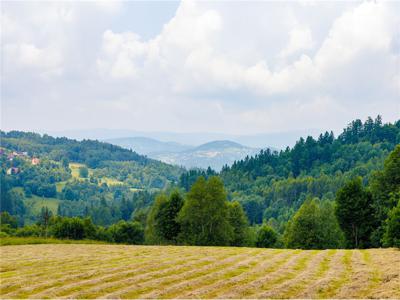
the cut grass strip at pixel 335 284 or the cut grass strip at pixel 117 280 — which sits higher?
the cut grass strip at pixel 335 284

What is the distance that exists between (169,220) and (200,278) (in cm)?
6011

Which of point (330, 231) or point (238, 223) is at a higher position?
point (238, 223)

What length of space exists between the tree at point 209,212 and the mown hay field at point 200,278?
4093 cm

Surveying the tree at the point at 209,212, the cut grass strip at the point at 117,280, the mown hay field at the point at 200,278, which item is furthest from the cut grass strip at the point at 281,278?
the tree at the point at 209,212

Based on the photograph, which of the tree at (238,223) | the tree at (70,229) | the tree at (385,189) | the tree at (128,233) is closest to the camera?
the tree at (385,189)

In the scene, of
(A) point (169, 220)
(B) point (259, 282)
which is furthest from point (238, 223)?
(B) point (259, 282)

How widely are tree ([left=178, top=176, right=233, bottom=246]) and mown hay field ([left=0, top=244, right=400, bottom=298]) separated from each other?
134ft

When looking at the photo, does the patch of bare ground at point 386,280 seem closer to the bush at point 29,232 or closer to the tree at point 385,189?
the tree at point 385,189

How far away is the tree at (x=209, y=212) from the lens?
259ft

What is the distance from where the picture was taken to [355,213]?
72125mm

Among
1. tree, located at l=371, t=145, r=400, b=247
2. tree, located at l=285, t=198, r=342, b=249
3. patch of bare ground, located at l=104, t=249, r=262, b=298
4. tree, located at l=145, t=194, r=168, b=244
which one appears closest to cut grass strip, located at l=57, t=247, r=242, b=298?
patch of bare ground, located at l=104, t=249, r=262, b=298

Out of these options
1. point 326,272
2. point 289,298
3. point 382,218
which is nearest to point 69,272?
point 289,298

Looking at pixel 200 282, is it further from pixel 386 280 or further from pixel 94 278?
Result: pixel 386 280

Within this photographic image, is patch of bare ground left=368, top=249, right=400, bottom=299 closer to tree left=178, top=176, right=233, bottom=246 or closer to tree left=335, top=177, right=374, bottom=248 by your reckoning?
tree left=335, top=177, right=374, bottom=248
